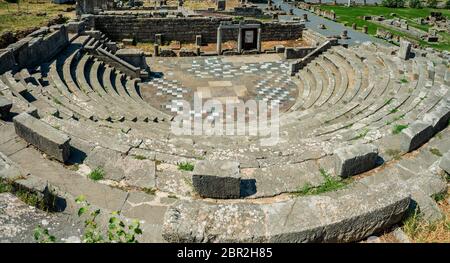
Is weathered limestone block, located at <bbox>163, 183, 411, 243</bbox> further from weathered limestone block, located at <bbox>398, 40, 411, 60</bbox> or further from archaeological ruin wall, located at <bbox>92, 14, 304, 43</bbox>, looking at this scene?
archaeological ruin wall, located at <bbox>92, 14, 304, 43</bbox>

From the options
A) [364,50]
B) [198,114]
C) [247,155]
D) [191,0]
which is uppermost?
[191,0]

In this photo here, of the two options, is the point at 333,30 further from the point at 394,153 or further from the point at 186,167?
the point at 186,167

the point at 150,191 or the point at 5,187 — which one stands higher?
the point at 5,187

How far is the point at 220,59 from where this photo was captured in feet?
83.4

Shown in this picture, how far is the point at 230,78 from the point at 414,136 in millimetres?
13977

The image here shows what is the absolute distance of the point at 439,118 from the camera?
34.0ft

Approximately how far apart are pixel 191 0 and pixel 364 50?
1009 inches

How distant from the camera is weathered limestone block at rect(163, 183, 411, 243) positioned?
17.9 feet

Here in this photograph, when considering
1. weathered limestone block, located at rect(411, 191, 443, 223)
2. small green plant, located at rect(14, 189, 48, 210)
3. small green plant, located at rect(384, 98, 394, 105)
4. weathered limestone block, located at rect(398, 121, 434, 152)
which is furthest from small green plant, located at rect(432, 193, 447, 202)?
small green plant, located at rect(14, 189, 48, 210)

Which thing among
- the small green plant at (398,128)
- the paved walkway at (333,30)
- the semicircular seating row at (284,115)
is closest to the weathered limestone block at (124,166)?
the semicircular seating row at (284,115)

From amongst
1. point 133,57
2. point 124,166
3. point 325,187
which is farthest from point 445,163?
point 133,57
